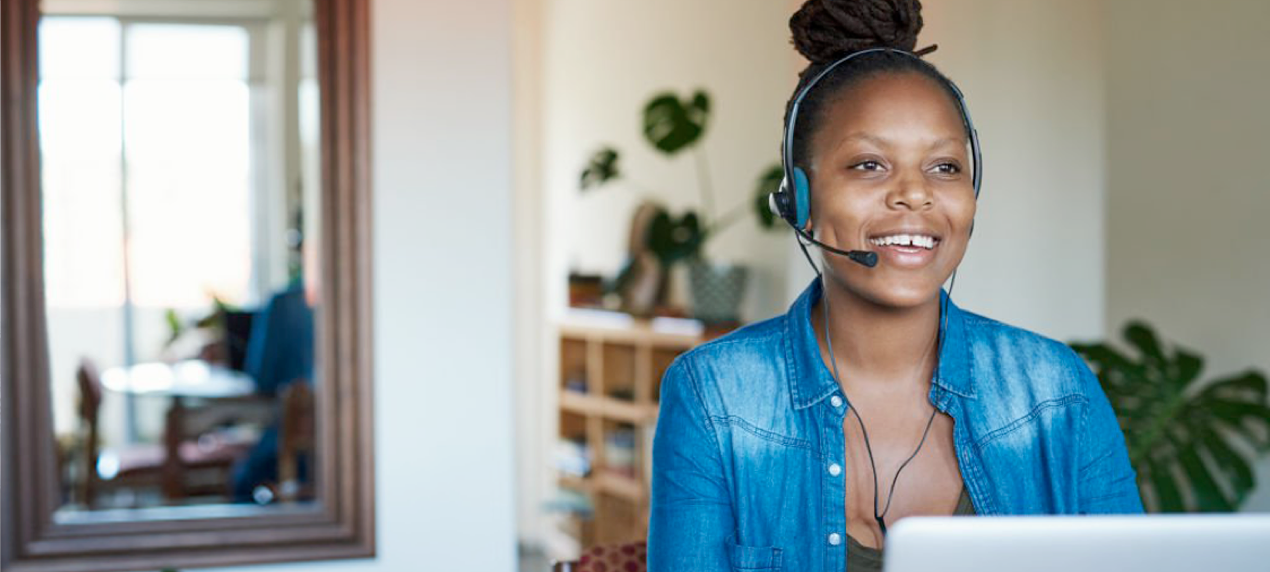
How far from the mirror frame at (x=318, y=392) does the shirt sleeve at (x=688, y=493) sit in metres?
1.52

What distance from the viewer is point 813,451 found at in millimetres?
1423

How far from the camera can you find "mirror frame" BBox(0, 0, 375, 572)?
2.70m

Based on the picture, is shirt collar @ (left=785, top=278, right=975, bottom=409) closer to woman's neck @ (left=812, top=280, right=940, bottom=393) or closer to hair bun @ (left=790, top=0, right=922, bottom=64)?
woman's neck @ (left=812, top=280, right=940, bottom=393)

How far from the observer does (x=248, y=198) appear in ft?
10.4

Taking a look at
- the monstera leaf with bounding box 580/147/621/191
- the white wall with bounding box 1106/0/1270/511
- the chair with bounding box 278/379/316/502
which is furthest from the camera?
the monstera leaf with bounding box 580/147/621/191

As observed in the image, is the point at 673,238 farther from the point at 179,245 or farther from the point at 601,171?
the point at 179,245

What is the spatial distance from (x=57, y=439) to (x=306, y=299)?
0.58 meters

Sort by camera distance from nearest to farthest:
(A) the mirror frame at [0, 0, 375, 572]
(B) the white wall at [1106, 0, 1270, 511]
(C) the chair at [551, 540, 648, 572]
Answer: (C) the chair at [551, 540, 648, 572] → (A) the mirror frame at [0, 0, 375, 572] → (B) the white wall at [1106, 0, 1270, 511]

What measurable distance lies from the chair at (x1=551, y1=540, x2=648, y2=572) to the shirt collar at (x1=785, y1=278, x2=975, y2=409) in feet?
1.10

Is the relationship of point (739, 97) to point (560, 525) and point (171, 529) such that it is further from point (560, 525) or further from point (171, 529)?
point (171, 529)

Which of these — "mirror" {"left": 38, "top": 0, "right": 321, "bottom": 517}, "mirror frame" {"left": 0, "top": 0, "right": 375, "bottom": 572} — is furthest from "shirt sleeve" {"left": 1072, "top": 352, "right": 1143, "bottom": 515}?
"mirror" {"left": 38, "top": 0, "right": 321, "bottom": 517}

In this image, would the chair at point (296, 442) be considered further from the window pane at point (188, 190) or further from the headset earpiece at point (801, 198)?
the headset earpiece at point (801, 198)

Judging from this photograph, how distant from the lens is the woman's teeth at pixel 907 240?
4.52 feet

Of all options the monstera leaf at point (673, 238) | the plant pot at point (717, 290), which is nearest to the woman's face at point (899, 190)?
the plant pot at point (717, 290)
